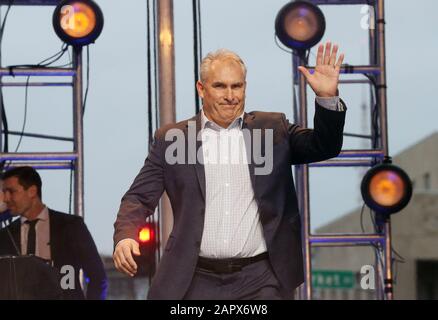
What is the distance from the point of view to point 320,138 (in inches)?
141

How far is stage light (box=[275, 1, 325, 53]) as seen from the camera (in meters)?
6.51

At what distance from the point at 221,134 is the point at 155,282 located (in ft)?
1.87

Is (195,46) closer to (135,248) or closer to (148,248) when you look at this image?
(148,248)

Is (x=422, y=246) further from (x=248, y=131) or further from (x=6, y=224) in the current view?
(x=248, y=131)

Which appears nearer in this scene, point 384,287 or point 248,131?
point 248,131

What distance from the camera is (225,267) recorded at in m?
3.57

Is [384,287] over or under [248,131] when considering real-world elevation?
under

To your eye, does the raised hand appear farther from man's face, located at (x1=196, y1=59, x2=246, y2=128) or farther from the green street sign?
the green street sign

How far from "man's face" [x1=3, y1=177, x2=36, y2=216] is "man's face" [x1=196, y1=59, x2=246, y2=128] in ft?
9.30

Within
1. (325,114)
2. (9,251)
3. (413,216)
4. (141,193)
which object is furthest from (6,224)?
(413,216)

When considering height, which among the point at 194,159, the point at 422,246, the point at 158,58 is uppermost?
the point at 158,58

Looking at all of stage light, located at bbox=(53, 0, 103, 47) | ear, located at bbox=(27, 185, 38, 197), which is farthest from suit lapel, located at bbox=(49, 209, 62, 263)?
stage light, located at bbox=(53, 0, 103, 47)
